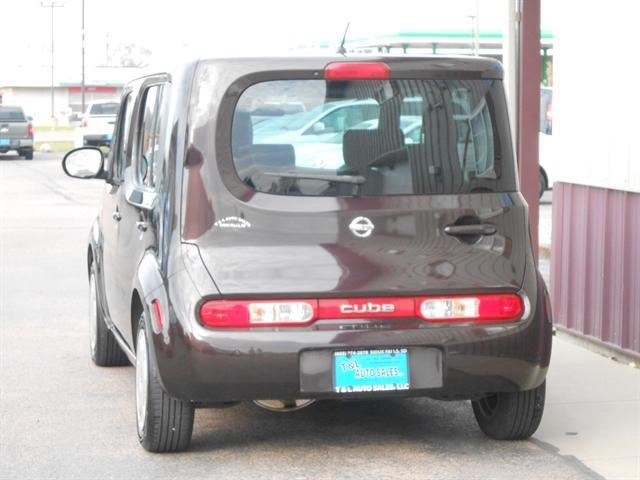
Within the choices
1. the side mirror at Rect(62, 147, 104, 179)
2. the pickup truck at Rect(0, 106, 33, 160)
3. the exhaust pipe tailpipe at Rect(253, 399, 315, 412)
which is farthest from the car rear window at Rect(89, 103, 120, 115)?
the exhaust pipe tailpipe at Rect(253, 399, 315, 412)

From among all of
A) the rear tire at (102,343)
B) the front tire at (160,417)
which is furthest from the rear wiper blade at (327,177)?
the rear tire at (102,343)

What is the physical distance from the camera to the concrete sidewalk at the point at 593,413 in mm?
6277

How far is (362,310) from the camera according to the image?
5852 millimetres

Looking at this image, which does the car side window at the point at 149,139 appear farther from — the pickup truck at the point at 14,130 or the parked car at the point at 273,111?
the pickup truck at the point at 14,130

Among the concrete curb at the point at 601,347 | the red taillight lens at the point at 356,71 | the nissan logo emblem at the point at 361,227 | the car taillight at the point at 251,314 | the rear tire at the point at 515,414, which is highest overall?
the red taillight lens at the point at 356,71

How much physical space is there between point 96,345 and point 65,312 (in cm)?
241

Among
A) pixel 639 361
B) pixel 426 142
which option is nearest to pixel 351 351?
pixel 426 142

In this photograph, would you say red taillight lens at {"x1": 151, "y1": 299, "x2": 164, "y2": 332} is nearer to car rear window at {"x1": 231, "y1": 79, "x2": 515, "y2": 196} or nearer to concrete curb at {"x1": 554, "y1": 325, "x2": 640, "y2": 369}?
car rear window at {"x1": 231, "y1": 79, "x2": 515, "y2": 196}

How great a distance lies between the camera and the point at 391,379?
5871 mm

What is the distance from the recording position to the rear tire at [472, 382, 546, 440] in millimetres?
6363

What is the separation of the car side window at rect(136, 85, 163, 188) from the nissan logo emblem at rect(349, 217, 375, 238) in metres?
1.02

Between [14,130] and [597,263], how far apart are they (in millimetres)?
35543

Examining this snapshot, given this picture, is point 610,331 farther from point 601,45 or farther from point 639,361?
point 601,45

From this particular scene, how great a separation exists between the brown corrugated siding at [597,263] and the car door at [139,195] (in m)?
3.11
